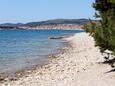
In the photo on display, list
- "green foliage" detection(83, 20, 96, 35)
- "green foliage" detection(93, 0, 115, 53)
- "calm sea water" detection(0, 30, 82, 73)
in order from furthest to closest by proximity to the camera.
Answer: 1. "calm sea water" detection(0, 30, 82, 73)
2. "green foliage" detection(83, 20, 96, 35)
3. "green foliage" detection(93, 0, 115, 53)

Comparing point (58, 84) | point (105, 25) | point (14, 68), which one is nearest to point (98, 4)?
point (105, 25)

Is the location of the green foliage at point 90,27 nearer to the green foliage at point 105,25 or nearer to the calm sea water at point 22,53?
the green foliage at point 105,25

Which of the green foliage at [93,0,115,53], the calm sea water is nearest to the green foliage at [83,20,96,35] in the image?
the green foliage at [93,0,115,53]

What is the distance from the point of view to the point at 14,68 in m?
29.9

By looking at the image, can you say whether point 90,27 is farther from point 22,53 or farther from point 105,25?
point 22,53

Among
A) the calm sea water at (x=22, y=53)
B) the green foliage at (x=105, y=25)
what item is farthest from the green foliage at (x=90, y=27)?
the calm sea water at (x=22, y=53)

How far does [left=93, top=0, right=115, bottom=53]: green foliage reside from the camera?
1898 cm

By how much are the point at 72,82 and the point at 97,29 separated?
3816 millimetres

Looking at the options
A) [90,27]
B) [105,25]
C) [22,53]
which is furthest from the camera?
[22,53]

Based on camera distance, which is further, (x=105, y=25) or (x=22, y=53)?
(x=22, y=53)

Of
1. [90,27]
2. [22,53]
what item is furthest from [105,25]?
[22,53]

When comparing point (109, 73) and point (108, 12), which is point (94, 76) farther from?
point (108, 12)

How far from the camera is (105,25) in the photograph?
67.6 feet

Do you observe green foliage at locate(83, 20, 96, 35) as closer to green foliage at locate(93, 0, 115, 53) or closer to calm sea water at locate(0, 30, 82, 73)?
green foliage at locate(93, 0, 115, 53)
